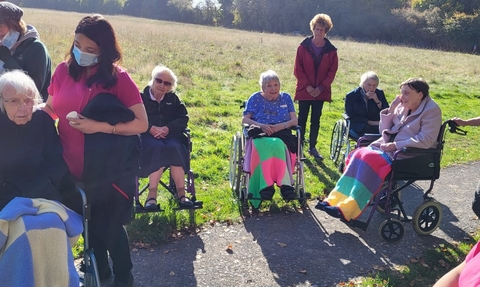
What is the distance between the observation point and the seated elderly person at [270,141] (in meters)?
5.02

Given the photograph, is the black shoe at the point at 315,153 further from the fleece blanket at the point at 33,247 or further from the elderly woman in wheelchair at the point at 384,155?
the fleece blanket at the point at 33,247

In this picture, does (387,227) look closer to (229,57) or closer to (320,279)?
(320,279)

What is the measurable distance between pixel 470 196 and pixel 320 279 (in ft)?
10.7

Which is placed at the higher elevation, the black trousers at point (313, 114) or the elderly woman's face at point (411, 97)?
the elderly woman's face at point (411, 97)

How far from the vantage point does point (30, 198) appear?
111 inches

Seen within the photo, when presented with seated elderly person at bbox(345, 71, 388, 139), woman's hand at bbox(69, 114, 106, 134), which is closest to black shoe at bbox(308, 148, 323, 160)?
seated elderly person at bbox(345, 71, 388, 139)

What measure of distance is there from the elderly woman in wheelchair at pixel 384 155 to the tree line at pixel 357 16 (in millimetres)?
37733

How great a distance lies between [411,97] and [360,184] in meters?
1.09

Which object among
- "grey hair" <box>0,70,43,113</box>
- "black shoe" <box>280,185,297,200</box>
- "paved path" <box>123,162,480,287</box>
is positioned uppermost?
"grey hair" <box>0,70,43,113</box>

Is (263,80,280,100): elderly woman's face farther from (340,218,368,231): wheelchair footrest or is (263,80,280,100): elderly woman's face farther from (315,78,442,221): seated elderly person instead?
(340,218,368,231): wheelchair footrest

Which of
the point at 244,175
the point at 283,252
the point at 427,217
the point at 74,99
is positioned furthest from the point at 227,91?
the point at 74,99

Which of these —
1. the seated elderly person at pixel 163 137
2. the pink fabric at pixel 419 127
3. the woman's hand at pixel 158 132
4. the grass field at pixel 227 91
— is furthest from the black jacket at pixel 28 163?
the pink fabric at pixel 419 127

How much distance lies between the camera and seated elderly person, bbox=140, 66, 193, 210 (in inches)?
185

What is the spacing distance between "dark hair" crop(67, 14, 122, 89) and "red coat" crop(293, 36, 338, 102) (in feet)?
14.9
